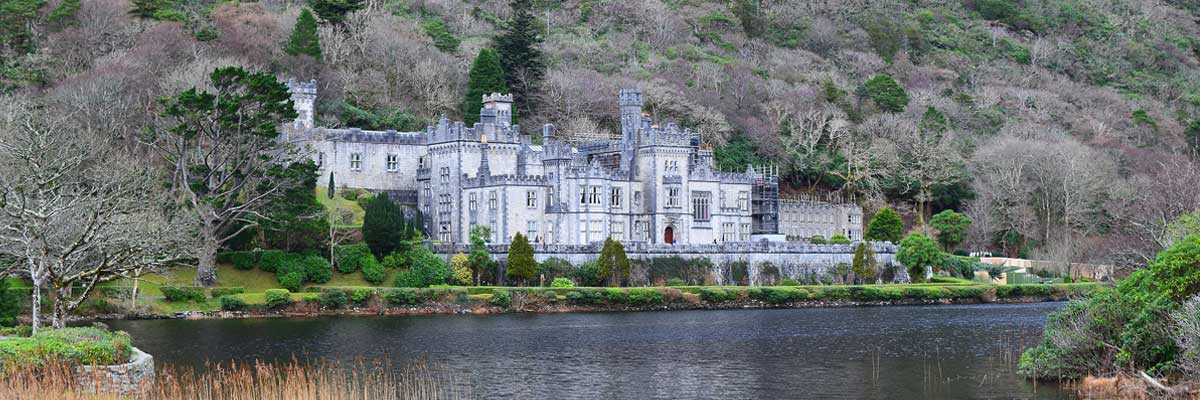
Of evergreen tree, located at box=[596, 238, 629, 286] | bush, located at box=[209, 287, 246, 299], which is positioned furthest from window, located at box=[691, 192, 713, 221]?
bush, located at box=[209, 287, 246, 299]

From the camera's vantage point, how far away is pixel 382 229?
256ft

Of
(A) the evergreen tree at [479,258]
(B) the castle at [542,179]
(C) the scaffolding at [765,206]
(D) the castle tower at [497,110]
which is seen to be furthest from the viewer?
(C) the scaffolding at [765,206]

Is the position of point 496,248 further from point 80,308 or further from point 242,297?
point 80,308

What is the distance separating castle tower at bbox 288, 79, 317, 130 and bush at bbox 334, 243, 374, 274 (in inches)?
579

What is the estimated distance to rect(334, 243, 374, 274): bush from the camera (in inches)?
3039

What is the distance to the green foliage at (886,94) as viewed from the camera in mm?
122250

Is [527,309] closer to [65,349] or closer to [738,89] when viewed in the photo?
[65,349]

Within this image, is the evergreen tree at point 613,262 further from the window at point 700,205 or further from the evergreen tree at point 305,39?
the evergreen tree at point 305,39

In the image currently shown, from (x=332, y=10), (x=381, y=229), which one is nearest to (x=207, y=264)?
(x=381, y=229)

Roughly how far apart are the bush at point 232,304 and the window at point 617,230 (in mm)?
25587

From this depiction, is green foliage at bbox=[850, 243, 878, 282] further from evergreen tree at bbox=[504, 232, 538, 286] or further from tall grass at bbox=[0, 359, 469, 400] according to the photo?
tall grass at bbox=[0, 359, 469, 400]

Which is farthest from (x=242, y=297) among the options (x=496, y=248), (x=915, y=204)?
(x=915, y=204)

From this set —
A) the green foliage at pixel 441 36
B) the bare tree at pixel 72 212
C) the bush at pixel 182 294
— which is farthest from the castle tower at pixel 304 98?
the green foliage at pixel 441 36

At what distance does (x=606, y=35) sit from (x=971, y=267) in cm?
5302
